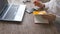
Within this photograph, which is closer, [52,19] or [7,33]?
[7,33]

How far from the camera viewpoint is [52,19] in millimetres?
973

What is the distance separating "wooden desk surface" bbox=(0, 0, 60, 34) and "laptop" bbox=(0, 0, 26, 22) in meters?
0.05

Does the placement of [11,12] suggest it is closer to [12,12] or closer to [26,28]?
[12,12]

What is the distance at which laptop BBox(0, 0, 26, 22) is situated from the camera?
38.4 inches

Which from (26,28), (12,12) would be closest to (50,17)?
(26,28)

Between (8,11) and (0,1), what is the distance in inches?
4.7

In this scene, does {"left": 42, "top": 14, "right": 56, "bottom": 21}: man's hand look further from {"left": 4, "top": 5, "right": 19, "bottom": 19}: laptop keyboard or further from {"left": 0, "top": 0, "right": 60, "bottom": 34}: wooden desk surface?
{"left": 4, "top": 5, "right": 19, "bottom": 19}: laptop keyboard

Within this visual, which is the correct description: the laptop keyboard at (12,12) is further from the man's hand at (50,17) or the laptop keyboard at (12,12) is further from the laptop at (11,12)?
the man's hand at (50,17)

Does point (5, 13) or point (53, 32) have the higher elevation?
point (5, 13)

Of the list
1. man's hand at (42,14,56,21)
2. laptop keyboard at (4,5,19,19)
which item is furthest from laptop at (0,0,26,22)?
man's hand at (42,14,56,21)

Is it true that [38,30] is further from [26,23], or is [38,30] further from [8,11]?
[8,11]

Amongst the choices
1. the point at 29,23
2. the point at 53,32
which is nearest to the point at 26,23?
the point at 29,23

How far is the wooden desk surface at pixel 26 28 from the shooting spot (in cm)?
85

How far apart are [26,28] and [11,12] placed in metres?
0.27
